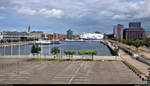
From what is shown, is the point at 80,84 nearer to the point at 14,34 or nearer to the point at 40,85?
the point at 40,85

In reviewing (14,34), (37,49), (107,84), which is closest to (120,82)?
(107,84)

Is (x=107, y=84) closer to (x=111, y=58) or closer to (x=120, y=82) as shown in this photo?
(x=120, y=82)

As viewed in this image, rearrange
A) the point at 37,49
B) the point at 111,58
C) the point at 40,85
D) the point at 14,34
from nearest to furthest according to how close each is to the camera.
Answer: the point at 40,85 < the point at 111,58 < the point at 37,49 < the point at 14,34

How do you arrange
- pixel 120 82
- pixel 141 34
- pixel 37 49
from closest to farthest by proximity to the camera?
1. pixel 120 82
2. pixel 37 49
3. pixel 141 34

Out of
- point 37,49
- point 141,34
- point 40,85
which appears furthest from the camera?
point 141,34

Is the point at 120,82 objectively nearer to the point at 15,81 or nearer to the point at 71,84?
the point at 71,84

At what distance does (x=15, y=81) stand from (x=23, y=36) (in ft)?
567

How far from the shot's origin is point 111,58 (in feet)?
119

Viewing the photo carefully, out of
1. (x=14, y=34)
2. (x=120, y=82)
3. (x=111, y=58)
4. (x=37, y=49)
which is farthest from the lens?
(x=14, y=34)

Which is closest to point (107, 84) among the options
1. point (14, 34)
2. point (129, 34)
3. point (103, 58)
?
point (103, 58)

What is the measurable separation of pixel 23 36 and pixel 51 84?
574 feet

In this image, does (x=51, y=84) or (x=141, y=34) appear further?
(x=141, y=34)

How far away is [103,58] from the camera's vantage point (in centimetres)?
3631

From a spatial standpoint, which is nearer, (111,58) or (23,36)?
(111,58)
